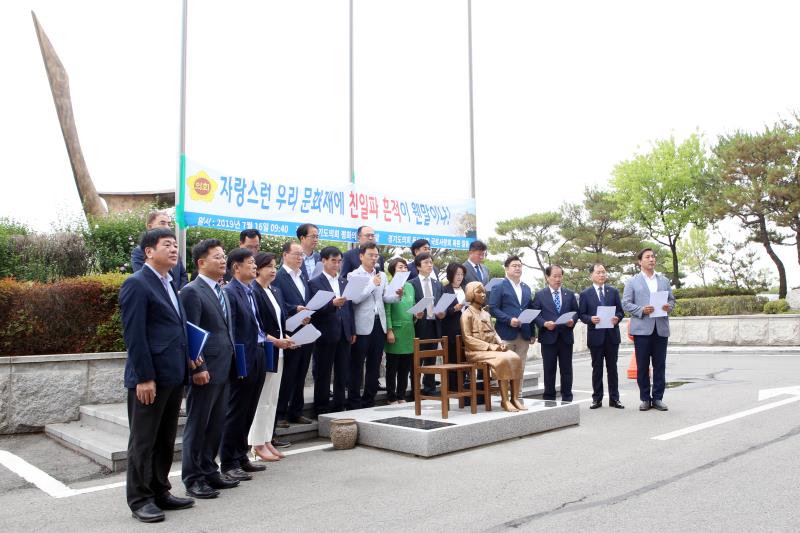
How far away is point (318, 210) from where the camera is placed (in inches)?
368

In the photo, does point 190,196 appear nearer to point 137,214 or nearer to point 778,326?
point 137,214

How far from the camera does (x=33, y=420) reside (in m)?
6.71

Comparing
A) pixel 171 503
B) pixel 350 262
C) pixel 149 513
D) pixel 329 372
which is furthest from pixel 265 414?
pixel 350 262

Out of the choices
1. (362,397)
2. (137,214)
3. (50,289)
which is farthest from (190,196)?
(137,214)

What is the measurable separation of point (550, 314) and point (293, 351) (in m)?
3.67

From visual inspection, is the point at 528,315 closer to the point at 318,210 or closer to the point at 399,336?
the point at 399,336

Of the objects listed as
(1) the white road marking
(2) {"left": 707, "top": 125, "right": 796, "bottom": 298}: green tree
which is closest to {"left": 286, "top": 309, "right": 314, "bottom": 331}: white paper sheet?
(1) the white road marking

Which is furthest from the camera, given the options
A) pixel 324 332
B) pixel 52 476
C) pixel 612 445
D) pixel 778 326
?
pixel 778 326

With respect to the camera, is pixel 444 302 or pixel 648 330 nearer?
pixel 444 302

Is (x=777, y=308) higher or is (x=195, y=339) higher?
(x=777, y=308)

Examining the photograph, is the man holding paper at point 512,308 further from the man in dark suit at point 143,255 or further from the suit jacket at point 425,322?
the man in dark suit at point 143,255

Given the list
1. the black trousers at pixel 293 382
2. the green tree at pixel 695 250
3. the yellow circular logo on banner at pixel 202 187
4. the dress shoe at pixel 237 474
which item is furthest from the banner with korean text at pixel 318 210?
the green tree at pixel 695 250

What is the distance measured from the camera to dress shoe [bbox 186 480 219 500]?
4523 mm

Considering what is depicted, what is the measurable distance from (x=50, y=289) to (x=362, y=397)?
12.5 ft
